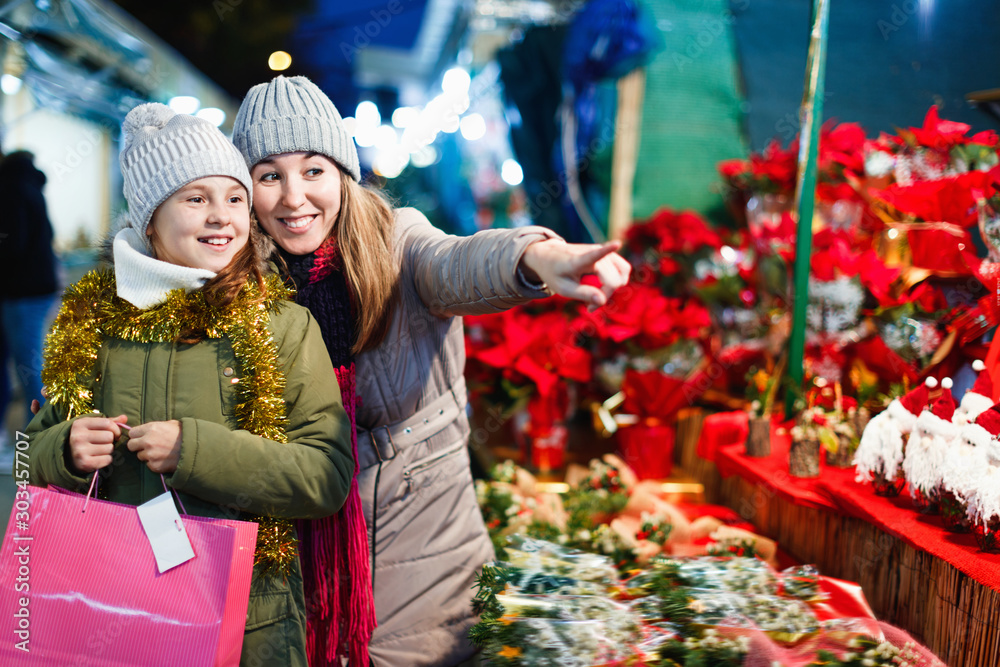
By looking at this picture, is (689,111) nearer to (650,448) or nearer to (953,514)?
(650,448)

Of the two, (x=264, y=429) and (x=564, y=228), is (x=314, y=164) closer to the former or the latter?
(x=264, y=429)

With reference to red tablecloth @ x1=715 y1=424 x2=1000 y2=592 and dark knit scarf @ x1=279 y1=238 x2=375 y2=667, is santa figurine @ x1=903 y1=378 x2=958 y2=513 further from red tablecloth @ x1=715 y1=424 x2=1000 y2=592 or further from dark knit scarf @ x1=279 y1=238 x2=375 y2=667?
dark knit scarf @ x1=279 y1=238 x2=375 y2=667

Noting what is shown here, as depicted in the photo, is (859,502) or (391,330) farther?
(859,502)

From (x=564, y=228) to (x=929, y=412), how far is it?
198cm

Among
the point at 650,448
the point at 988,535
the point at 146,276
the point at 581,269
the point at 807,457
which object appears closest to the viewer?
the point at 581,269

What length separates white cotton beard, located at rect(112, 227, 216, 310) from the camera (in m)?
1.11

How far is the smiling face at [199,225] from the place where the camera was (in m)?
1.13

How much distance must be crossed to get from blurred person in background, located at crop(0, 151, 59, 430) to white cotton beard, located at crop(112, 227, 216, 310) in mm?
1690

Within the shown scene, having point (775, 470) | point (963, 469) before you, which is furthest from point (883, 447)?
point (775, 470)

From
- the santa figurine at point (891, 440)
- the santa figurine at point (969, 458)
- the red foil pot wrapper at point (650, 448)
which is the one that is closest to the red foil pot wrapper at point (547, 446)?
the red foil pot wrapper at point (650, 448)

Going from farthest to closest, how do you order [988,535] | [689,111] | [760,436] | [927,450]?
[689,111] < [760,436] < [927,450] < [988,535]

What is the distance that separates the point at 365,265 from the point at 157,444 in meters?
0.47

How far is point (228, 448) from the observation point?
1051mm

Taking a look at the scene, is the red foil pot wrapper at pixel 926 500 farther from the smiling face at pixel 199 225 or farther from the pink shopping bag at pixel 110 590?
the smiling face at pixel 199 225
